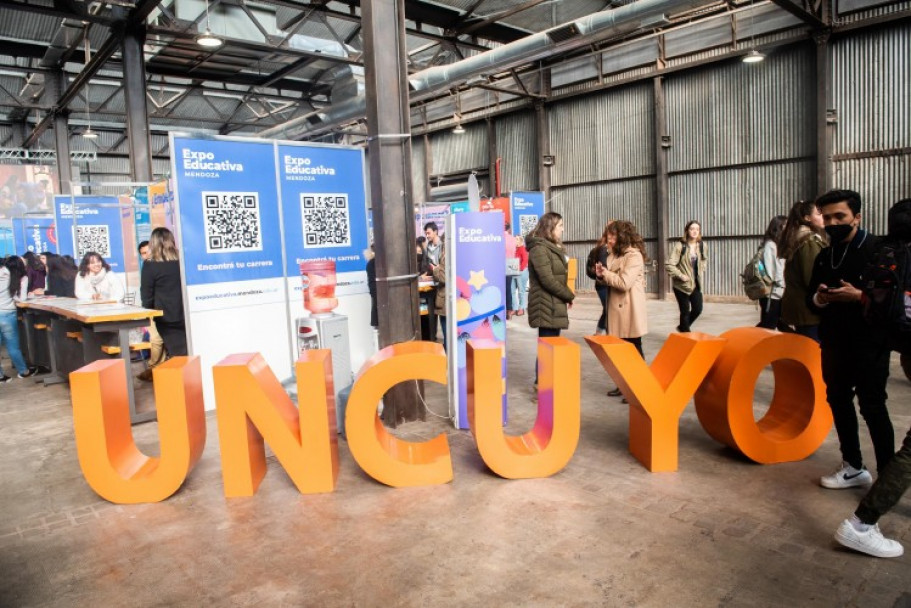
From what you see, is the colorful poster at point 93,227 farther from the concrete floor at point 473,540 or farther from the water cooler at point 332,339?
the concrete floor at point 473,540

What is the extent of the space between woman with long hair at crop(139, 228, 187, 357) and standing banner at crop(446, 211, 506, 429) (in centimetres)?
291

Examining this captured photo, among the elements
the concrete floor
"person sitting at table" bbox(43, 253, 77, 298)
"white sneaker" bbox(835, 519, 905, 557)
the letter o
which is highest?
"person sitting at table" bbox(43, 253, 77, 298)

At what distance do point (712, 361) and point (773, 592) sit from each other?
1627mm

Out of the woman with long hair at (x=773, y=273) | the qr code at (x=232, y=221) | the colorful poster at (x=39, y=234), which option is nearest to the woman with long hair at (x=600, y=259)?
the woman with long hair at (x=773, y=273)

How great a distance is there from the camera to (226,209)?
5879mm

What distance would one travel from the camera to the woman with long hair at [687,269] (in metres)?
7.64

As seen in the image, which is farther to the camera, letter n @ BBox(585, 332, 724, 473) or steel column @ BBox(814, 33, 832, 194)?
steel column @ BBox(814, 33, 832, 194)

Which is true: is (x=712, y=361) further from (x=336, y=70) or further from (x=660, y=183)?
(x=336, y=70)

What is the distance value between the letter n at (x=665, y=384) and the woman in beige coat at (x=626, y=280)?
3.95 feet

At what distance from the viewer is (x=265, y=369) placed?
3.98 metres

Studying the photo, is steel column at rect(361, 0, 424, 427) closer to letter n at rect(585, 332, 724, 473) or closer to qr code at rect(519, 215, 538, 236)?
letter n at rect(585, 332, 724, 473)

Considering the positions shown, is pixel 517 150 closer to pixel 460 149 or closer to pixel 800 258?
pixel 460 149

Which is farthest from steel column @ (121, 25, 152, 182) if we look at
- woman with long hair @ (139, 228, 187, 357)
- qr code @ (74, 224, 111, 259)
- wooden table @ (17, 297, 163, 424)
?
woman with long hair @ (139, 228, 187, 357)

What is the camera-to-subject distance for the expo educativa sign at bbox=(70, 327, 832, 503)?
145 inches
